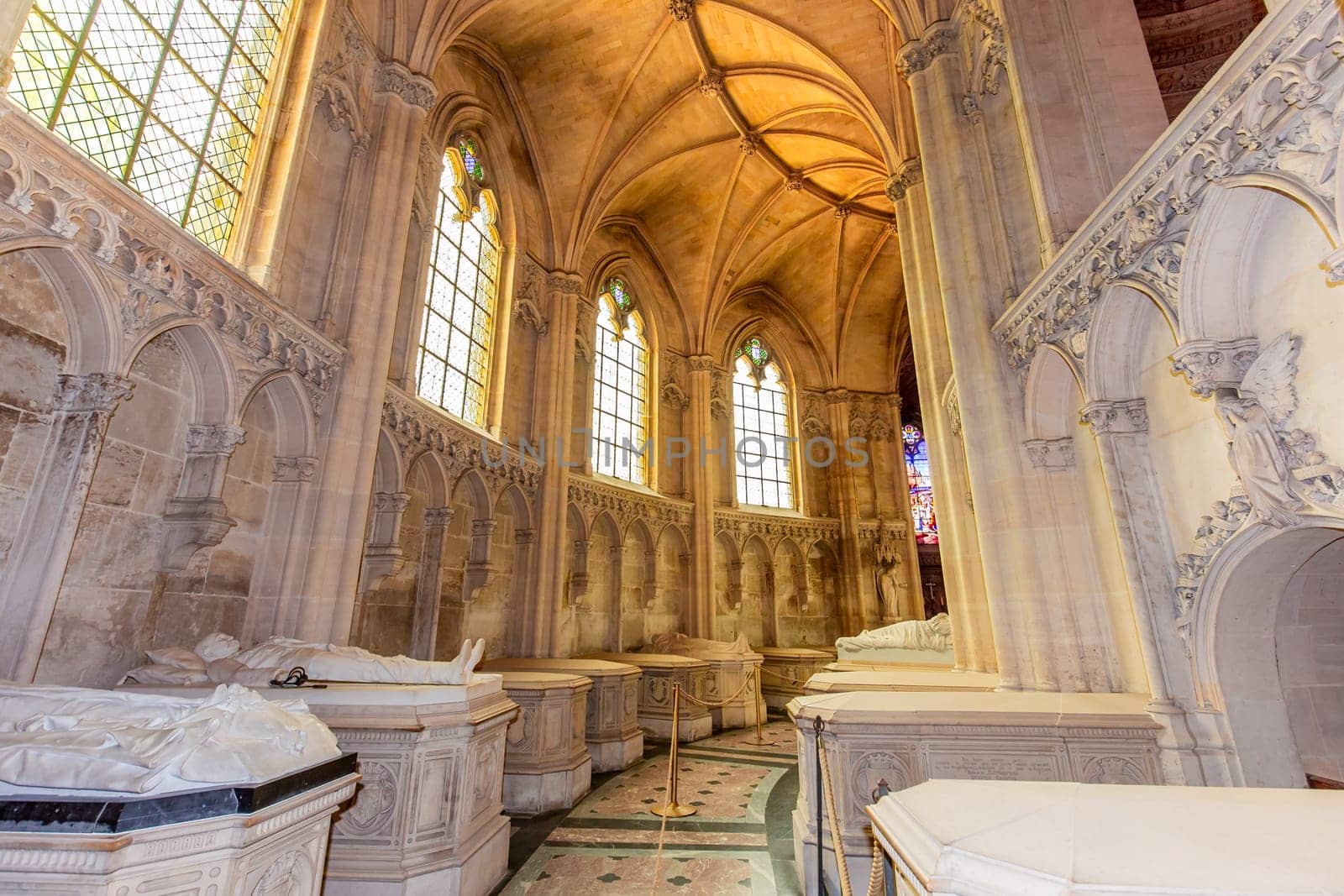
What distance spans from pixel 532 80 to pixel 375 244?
22.7 feet

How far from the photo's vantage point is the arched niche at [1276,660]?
3.88 metres

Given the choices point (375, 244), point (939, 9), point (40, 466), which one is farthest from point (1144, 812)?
point (939, 9)

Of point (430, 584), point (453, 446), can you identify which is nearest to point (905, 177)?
point (453, 446)

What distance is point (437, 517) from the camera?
880 centimetres

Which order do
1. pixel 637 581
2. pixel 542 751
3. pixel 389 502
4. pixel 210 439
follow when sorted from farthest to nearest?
pixel 637 581 < pixel 389 502 < pixel 542 751 < pixel 210 439

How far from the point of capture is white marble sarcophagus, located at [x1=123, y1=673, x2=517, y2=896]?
4152 mm

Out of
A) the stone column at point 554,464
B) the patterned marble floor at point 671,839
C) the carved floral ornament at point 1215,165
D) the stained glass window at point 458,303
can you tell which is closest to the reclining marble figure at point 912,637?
the patterned marble floor at point 671,839

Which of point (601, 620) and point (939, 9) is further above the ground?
point (939, 9)

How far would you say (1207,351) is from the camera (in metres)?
3.50

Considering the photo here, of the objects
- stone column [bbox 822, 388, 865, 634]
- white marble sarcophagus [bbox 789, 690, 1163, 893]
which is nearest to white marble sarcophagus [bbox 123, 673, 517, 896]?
white marble sarcophagus [bbox 789, 690, 1163, 893]

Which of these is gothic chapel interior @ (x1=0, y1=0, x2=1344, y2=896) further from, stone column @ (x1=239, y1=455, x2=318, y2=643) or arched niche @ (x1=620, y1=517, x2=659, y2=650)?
arched niche @ (x1=620, y1=517, x2=659, y2=650)

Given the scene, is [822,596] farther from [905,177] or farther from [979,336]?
[979,336]

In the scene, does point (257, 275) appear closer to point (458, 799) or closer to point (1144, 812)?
point (458, 799)

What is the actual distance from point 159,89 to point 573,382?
26.9 ft
